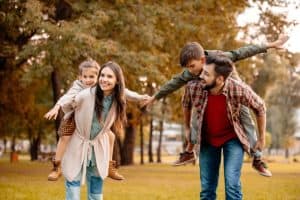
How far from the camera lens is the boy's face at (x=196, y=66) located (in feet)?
23.0

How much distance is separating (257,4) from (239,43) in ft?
10.5

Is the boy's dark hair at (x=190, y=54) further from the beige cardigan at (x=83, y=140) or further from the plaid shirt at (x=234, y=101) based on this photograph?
the beige cardigan at (x=83, y=140)

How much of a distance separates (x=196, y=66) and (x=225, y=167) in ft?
3.67

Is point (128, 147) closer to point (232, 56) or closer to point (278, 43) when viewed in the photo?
point (278, 43)

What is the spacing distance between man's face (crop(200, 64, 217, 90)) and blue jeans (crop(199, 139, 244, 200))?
64cm

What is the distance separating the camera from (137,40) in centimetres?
2419

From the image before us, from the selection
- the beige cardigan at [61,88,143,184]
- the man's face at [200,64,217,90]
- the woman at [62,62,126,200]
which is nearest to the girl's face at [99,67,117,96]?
the woman at [62,62,126,200]

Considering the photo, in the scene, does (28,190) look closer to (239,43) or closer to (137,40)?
(137,40)

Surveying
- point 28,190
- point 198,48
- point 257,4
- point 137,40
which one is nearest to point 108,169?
point 198,48

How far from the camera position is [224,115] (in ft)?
23.0

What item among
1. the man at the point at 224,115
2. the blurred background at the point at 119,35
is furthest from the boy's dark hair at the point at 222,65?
the blurred background at the point at 119,35

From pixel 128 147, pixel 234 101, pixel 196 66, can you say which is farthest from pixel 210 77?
pixel 128 147

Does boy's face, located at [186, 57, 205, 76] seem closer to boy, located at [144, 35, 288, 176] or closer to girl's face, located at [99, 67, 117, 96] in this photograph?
boy, located at [144, 35, 288, 176]

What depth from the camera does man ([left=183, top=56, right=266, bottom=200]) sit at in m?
6.91
